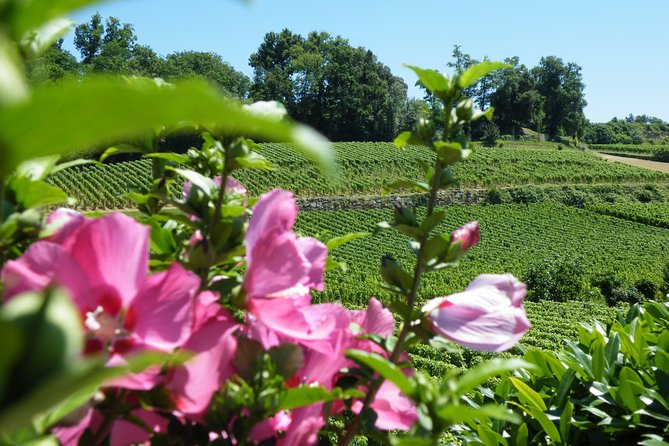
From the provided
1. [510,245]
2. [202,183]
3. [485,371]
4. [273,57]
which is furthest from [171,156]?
[273,57]

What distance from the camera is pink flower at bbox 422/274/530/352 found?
1.82 ft

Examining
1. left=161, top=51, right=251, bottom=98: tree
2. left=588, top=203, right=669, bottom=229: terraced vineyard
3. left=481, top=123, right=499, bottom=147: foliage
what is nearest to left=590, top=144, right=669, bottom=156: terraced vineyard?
left=481, top=123, right=499, bottom=147: foliage

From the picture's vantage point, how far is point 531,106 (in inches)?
2183

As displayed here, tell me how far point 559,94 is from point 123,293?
65617 mm

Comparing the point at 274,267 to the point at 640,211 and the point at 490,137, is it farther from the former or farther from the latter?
the point at 490,137

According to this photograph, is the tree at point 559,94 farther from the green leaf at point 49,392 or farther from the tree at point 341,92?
the green leaf at point 49,392

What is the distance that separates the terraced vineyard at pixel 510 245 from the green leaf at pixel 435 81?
11226 millimetres

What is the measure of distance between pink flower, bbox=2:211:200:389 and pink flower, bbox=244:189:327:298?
3.9 inches

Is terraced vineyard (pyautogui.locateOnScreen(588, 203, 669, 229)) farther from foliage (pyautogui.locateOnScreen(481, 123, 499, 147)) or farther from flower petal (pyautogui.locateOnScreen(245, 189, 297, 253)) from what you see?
flower petal (pyautogui.locateOnScreen(245, 189, 297, 253))

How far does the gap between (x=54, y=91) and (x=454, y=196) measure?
3137cm

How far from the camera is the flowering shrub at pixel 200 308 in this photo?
193mm

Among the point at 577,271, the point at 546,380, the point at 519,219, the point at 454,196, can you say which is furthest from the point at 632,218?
the point at 546,380

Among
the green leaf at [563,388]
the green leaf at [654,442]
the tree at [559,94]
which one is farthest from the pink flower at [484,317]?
the tree at [559,94]

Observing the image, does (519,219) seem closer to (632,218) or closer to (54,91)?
(632,218)
